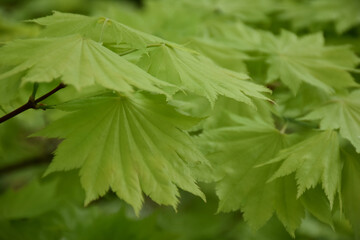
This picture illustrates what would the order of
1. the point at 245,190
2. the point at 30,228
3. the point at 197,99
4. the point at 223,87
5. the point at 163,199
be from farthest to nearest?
the point at 30,228
the point at 197,99
the point at 245,190
the point at 223,87
the point at 163,199

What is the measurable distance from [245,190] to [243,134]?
192 mm

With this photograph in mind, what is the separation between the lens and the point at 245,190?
114 centimetres

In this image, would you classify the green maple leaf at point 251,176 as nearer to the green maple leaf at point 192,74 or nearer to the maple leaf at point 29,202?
the green maple leaf at point 192,74

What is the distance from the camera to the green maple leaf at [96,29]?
98cm

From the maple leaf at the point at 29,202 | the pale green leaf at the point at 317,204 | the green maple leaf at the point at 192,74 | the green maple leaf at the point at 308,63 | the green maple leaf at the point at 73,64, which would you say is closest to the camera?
the green maple leaf at the point at 73,64

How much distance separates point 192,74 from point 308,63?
681 mm

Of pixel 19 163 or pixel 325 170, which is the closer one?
pixel 325 170

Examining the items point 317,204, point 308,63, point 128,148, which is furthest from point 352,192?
point 128,148

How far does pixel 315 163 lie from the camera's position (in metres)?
1.05

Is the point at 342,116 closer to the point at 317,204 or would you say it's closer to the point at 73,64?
the point at 317,204

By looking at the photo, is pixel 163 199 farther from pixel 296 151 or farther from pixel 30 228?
pixel 30 228

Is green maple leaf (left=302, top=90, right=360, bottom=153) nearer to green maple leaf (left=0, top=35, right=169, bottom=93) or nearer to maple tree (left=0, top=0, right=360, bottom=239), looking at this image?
maple tree (left=0, top=0, right=360, bottom=239)

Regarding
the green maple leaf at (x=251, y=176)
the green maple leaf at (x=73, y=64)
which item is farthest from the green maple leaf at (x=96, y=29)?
the green maple leaf at (x=251, y=176)

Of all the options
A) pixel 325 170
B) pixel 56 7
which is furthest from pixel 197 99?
pixel 56 7
